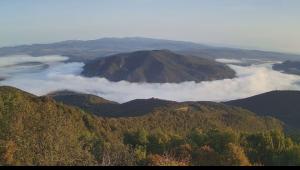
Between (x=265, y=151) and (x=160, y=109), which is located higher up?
(x=265, y=151)

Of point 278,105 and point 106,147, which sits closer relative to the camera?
point 106,147

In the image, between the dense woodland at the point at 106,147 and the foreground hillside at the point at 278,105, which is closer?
the dense woodland at the point at 106,147

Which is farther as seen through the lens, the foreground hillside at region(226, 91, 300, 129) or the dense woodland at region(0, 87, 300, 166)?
the foreground hillside at region(226, 91, 300, 129)

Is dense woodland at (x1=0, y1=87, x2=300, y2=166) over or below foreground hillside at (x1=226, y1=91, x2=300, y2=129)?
over

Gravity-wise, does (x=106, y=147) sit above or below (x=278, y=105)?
above

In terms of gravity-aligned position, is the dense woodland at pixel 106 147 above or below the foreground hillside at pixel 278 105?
above
